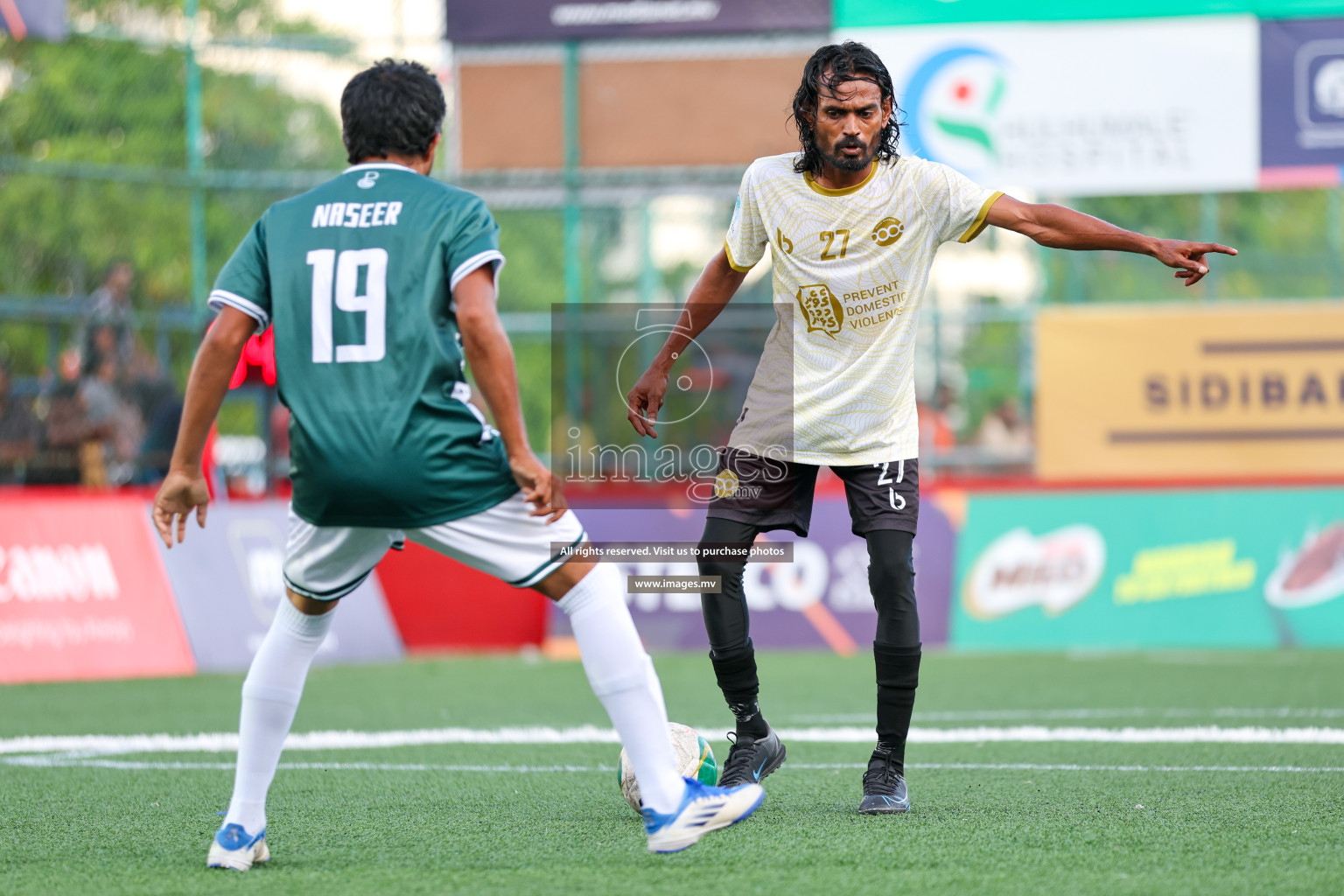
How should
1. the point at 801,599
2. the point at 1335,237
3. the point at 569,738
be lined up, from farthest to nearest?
the point at 1335,237 → the point at 801,599 → the point at 569,738

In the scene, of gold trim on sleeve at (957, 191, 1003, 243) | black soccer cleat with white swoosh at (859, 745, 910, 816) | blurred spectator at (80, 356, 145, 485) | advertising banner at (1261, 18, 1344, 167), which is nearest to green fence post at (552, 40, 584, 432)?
blurred spectator at (80, 356, 145, 485)

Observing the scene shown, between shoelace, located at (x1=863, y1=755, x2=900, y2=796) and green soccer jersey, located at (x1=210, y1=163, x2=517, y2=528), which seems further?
shoelace, located at (x1=863, y1=755, x2=900, y2=796)

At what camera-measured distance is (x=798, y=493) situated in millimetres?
4895

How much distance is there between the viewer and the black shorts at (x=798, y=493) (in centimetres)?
473

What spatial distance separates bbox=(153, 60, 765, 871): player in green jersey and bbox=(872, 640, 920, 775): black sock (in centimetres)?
94

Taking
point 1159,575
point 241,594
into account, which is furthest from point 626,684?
point 1159,575

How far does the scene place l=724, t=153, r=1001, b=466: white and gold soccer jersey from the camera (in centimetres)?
467

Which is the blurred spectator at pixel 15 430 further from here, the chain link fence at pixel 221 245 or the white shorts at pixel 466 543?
the white shorts at pixel 466 543

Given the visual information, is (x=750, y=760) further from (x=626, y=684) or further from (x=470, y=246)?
(x=470, y=246)

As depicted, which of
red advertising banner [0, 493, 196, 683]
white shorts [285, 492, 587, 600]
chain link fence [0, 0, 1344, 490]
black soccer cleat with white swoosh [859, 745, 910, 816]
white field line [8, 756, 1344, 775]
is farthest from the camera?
chain link fence [0, 0, 1344, 490]

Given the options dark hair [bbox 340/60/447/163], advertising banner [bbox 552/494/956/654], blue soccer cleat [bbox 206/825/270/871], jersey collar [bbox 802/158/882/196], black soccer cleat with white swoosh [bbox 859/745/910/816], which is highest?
dark hair [bbox 340/60/447/163]

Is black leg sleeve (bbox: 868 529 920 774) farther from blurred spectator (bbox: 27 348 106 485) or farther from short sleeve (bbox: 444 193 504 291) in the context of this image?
blurred spectator (bbox: 27 348 106 485)

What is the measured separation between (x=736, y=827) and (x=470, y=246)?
1.82 meters

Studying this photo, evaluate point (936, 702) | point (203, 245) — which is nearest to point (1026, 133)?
point (936, 702)
